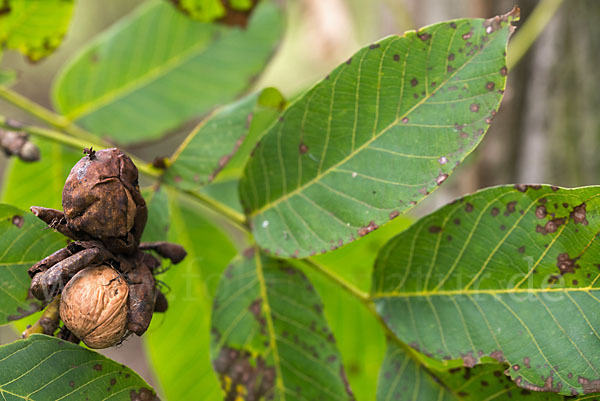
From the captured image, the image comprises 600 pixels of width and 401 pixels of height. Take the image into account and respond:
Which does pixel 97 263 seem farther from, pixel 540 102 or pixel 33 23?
pixel 540 102

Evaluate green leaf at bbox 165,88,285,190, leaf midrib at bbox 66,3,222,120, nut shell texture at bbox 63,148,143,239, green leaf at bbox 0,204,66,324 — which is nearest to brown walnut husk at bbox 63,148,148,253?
nut shell texture at bbox 63,148,143,239

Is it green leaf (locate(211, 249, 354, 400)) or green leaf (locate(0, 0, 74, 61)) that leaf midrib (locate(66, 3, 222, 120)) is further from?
green leaf (locate(211, 249, 354, 400))

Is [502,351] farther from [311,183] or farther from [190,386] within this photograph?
[190,386]

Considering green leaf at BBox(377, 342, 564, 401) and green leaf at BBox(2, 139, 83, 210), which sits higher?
green leaf at BBox(2, 139, 83, 210)

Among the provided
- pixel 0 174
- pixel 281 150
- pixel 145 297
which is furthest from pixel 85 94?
pixel 0 174

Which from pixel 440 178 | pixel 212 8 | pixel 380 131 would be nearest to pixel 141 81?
pixel 212 8

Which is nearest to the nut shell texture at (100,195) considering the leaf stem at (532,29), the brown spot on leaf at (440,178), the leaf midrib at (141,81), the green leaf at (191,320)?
the brown spot on leaf at (440,178)
